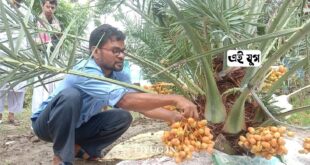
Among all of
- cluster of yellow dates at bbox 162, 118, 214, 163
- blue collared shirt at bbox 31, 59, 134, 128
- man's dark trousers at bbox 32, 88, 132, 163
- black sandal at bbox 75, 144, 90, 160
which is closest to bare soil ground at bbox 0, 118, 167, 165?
black sandal at bbox 75, 144, 90, 160

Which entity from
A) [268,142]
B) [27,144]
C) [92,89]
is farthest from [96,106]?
[27,144]

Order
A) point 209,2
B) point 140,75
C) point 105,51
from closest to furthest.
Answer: point 209,2, point 105,51, point 140,75

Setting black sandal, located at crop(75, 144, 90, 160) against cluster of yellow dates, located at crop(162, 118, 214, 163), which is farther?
black sandal, located at crop(75, 144, 90, 160)

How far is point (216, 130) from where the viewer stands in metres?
2.19

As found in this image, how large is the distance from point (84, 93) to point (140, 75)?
68 cm

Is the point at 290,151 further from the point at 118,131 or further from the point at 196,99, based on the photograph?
the point at 118,131

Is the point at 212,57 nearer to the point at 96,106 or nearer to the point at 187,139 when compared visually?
the point at 187,139

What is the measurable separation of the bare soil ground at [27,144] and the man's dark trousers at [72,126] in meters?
0.15

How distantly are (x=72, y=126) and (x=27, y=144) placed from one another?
122cm

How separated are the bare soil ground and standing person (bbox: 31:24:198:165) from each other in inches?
8.3

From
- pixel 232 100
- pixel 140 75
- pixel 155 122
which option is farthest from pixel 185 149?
pixel 155 122

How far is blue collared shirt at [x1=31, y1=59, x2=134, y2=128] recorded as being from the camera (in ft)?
6.97

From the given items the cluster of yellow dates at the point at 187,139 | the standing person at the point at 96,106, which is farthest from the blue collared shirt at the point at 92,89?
the cluster of yellow dates at the point at 187,139

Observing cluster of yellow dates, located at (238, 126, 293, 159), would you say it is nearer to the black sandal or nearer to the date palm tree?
the date palm tree
